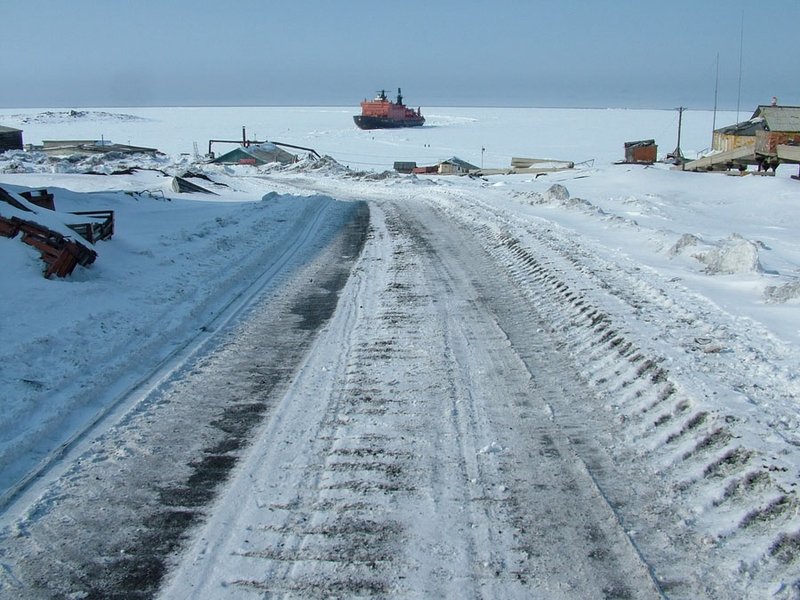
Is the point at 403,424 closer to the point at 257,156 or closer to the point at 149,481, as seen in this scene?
the point at 149,481

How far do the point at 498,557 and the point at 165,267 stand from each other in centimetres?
820

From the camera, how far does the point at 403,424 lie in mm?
5188

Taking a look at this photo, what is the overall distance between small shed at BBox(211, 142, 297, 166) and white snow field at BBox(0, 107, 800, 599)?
132ft

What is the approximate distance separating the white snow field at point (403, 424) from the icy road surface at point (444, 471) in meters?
0.02

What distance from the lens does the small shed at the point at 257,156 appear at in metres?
50.7

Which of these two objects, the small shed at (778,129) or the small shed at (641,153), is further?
the small shed at (641,153)

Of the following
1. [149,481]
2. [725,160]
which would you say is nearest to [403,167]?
[725,160]

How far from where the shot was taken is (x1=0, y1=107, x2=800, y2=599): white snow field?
11.6ft

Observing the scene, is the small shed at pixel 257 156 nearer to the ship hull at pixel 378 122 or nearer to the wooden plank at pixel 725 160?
the wooden plank at pixel 725 160

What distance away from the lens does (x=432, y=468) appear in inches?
178

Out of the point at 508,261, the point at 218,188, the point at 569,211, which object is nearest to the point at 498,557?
the point at 508,261

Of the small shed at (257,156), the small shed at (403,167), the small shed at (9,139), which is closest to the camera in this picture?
the small shed at (403,167)

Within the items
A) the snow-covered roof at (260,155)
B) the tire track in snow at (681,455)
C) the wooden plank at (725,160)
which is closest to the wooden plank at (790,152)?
the wooden plank at (725,160)

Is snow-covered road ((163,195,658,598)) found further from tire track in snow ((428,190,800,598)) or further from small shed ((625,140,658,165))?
small shed ((625,140,658,165))
